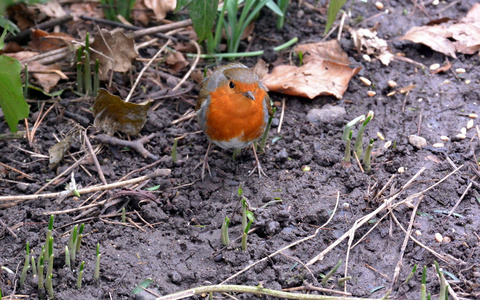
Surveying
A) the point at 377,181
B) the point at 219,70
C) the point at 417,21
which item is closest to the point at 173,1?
the point at 219,70

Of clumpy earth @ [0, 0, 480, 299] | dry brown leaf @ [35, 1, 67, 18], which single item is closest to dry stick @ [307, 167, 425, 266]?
clumpy earth @ [0, 0, 480, 299]

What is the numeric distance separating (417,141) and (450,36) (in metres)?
1.30

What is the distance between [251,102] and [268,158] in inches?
17.6

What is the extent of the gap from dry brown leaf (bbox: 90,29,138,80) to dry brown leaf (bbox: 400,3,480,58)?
7.25ft

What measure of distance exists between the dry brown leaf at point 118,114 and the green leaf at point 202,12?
0.65m

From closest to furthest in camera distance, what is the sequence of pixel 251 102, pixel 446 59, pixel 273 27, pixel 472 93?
pixel 251 102 < pixel 472 93 < pixel 446 59 < pixel 273 27

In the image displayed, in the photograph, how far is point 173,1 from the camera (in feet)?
15.9

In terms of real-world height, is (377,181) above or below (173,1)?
below

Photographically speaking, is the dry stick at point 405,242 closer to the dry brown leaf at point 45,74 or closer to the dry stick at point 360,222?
the dry stick at point 360,222

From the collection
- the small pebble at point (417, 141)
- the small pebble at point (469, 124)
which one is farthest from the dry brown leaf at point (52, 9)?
the small pebble at point (469, 124)

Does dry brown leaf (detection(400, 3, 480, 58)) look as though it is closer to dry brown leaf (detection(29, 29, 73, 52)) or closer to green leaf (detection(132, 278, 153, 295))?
dry brown leaf (detection(29, 29, 73, 52))

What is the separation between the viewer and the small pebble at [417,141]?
12.2ft

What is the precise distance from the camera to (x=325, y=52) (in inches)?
178

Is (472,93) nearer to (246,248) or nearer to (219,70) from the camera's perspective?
(219,70)
